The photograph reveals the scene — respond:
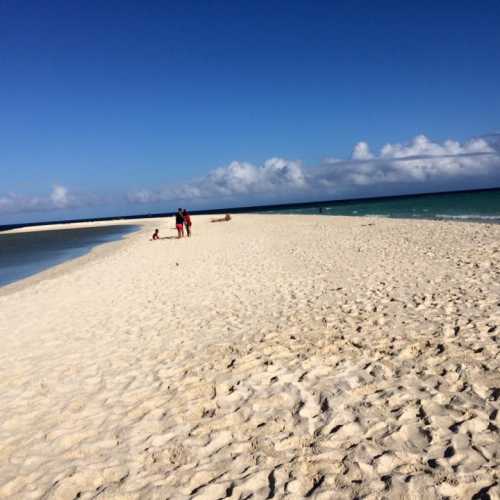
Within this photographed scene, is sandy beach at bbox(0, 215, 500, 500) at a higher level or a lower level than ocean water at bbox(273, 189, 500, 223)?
lower

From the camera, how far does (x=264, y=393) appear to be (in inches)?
193

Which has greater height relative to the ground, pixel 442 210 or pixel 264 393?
pixel 442 210

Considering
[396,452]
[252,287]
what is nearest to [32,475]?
[396,452]

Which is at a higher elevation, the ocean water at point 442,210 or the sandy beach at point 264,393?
the ocean water at point 442,210

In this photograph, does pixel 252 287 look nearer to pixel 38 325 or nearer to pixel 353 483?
pixel 38 325

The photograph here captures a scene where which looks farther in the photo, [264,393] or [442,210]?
[442,210]

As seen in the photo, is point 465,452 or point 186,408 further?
point 186,408

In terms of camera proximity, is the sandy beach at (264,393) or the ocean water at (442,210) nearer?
the sandy beach at (264,393)

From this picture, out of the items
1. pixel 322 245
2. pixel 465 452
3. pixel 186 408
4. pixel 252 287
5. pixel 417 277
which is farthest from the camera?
pixel 322 245

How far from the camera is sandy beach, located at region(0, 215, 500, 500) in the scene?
3.47 meters

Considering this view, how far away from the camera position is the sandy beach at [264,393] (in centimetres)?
347

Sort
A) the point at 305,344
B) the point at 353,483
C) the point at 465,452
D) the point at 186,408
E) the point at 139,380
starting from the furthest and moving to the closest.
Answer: the point at 305,344
the point at 139,380
the point at 186,408
the point at 465,452
the point at 353,483

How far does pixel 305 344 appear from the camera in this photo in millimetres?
6379

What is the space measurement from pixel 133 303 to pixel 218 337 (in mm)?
4148
